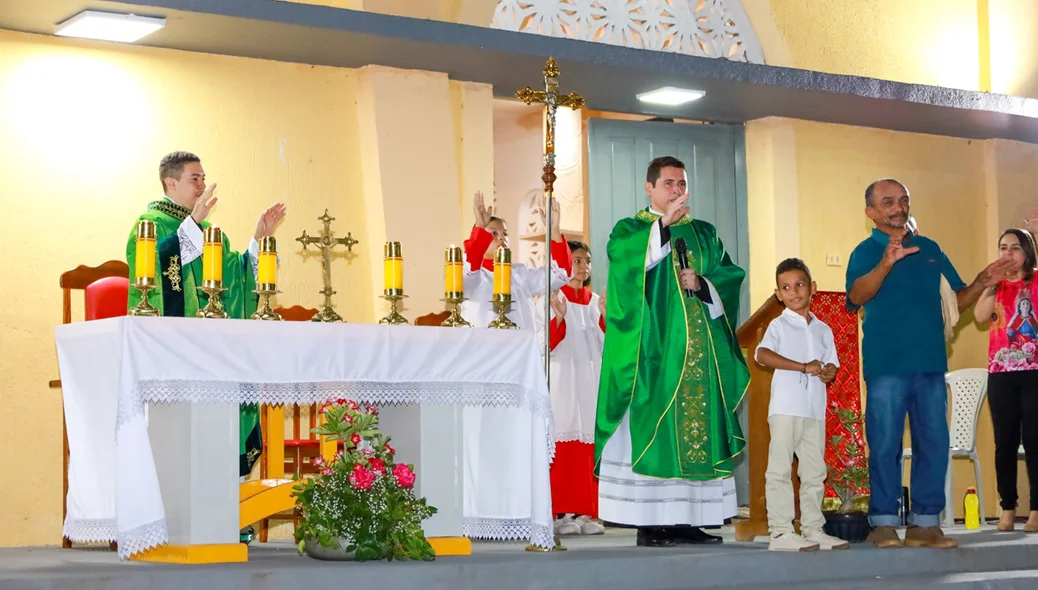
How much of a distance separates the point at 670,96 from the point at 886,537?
403 cm

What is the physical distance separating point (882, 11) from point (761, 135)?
5.34 feet

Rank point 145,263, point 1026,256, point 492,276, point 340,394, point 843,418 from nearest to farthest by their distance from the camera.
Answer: point 145,263 < point 340,394 < point 843,418 < point 492,276 < point 1026,256

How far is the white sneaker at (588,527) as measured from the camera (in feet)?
28.2

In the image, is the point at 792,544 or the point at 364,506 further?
the point at 792,544

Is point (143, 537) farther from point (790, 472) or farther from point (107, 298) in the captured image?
point (790, 472)

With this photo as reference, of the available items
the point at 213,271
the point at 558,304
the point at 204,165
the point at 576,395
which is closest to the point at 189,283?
the point at 213,271

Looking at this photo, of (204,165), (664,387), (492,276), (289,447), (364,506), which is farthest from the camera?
(204,165)

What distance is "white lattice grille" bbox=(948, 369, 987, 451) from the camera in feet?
31.3

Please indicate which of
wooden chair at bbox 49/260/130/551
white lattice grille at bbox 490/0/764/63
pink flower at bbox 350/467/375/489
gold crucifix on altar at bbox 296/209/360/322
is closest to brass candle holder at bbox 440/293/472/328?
gold crucifix on altar at bbox 296/209/360/322

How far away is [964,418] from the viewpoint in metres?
9.62

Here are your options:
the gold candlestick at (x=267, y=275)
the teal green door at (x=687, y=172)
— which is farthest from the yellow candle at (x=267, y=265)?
the teal green door at (x=687, y=172)

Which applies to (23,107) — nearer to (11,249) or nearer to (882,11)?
(11,249)

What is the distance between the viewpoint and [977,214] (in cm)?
1176

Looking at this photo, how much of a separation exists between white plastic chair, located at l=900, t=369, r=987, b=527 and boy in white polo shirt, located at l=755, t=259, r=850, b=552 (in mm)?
2482
